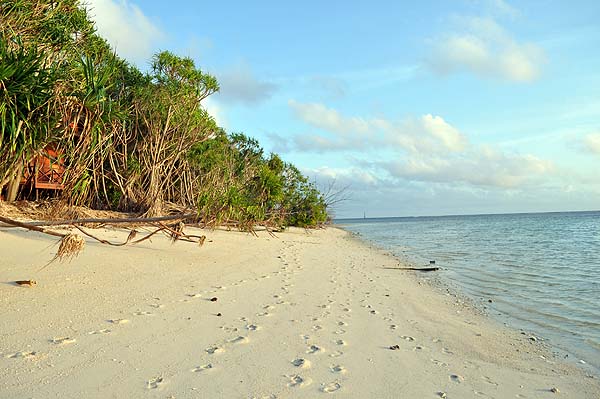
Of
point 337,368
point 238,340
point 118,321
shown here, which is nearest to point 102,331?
point 118,321

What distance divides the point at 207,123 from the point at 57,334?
15756 millimetres

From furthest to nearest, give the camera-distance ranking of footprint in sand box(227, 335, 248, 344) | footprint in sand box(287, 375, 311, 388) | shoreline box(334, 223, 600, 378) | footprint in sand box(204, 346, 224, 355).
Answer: shoreline box(334, 223, 600, 378)
footprint in sand box(227, 335, 248, 344)
footprint in sand box(204, 346, 224, 355)
footprint in sand box(287, 375, 311, 388)

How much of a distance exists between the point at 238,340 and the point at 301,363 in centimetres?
88

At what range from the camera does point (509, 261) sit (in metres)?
15.0

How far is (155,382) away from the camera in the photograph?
3418mm

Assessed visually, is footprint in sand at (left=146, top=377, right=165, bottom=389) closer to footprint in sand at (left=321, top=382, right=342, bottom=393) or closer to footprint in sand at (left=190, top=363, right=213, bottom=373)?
footprint in sand at (left=190, top=363, right=213, bottom=373)

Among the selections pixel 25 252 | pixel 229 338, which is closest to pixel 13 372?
pixel 229 338

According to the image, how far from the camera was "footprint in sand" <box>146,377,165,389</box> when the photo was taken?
132 inches

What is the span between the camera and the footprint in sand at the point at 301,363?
3912mm

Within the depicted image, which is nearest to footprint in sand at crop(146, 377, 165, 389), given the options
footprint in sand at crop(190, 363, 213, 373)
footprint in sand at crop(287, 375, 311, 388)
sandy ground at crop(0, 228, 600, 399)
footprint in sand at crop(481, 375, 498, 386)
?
sandy ground at crop(0, 228, 600, 399)

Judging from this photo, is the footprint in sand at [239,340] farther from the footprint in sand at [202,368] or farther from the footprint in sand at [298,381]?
the footprint in sand at [298,381]

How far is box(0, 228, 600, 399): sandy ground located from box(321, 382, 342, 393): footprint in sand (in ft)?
0.06

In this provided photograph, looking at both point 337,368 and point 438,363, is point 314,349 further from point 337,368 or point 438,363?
point 438,363

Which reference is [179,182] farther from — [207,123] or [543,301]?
[543,301]
